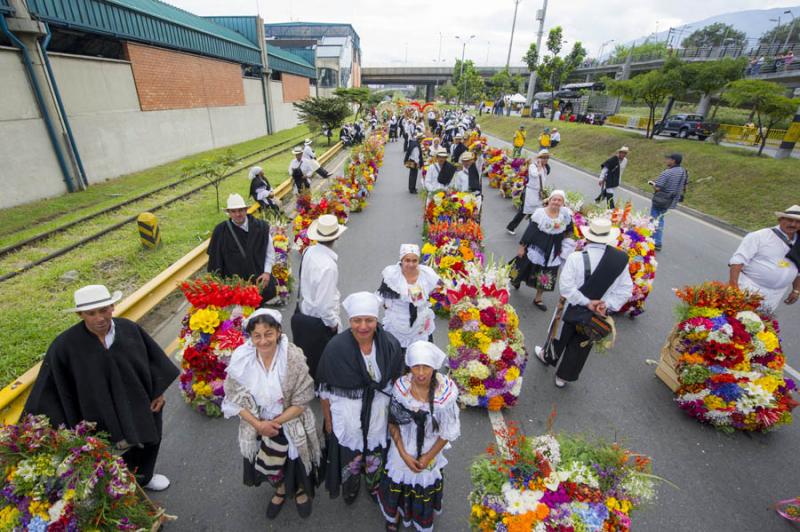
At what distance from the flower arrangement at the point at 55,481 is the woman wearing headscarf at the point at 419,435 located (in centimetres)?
174

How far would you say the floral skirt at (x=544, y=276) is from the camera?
6.24 meters

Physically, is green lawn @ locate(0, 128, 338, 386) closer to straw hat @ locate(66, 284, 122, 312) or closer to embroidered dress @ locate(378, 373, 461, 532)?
straw hat @ locate(66, 284, 122, 312)

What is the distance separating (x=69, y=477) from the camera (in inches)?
84.0

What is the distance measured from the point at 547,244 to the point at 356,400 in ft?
14.6

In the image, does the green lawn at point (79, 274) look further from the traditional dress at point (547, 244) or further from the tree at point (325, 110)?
the tree at point (325, 110)

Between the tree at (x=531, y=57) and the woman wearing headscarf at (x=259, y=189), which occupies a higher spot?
the tree at (x=531, y=57)

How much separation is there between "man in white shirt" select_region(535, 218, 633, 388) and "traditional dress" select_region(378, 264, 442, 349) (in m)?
1.49

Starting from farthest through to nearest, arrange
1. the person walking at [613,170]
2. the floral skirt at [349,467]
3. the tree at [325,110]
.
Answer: the tree at [325,110] → the person walking at [613,170] → the floral skirt at [349,467]

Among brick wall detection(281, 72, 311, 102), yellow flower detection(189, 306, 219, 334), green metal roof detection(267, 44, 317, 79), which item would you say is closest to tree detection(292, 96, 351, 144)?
green metal roof detection(267, 44, 317, 79)

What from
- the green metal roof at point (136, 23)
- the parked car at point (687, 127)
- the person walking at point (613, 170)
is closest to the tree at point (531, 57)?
the parked car at point (687, 127)

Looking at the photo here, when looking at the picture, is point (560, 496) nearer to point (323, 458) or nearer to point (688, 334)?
point (323, 458)

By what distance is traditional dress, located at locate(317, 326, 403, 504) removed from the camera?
9.10 feet

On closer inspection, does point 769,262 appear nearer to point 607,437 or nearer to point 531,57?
point 607,437

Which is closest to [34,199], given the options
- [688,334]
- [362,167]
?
[362,167]
